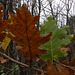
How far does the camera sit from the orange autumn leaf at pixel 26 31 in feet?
0.92

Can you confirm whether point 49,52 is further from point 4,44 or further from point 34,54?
point 4,44

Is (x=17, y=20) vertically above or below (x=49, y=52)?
above

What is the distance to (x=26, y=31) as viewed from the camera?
30 cm

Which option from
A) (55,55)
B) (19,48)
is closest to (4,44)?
(19,48)

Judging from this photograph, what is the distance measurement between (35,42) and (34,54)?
0.05m

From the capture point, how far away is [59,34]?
16.2 inches

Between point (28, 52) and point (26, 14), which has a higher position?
point (26, 14)

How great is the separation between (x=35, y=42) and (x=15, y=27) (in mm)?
74

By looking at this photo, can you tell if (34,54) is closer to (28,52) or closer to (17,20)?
(28,52)

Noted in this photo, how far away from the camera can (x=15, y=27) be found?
0.30 meters

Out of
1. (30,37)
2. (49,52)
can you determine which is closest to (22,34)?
(30,37)

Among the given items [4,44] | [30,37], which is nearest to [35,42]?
[30,37]

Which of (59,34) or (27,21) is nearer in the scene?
(27,21)

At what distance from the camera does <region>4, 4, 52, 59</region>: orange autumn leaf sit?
0.92 ft
